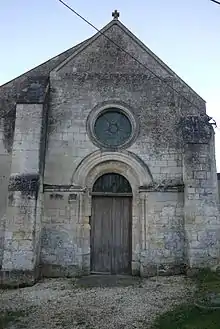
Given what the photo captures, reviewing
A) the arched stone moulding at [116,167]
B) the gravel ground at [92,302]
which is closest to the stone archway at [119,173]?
the arched stone moulding at [116,167]

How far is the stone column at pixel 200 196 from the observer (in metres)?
9.10

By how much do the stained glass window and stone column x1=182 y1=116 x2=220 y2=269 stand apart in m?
1.79

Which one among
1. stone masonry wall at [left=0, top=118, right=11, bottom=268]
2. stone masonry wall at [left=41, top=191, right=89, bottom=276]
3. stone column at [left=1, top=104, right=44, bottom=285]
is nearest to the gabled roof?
stone column at [left=1, top=104, right=44, bottom=285]

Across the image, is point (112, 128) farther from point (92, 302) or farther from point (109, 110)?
point (92, 302)

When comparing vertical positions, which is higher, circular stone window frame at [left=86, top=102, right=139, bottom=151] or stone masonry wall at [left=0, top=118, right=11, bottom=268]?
circular stone window frame at [left=86, top=102, right=139, bottom=151]

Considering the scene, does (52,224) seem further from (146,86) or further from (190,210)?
(146,86)

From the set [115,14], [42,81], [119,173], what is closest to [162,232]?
[119,173]

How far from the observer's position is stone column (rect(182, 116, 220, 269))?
9102mm

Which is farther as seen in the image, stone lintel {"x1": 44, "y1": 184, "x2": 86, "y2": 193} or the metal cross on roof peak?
the metal cross on roof peak

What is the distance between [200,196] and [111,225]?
8.98ft

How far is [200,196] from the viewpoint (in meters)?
9.45

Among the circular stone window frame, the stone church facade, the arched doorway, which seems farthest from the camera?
the circular stone window frame

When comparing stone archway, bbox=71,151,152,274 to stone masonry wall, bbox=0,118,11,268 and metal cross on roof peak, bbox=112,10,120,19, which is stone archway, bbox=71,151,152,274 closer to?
stone masonry wall, bbox=0,118,11,268

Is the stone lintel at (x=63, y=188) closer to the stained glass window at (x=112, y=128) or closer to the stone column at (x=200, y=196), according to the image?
the stained glass window at (x=112, y=128)
